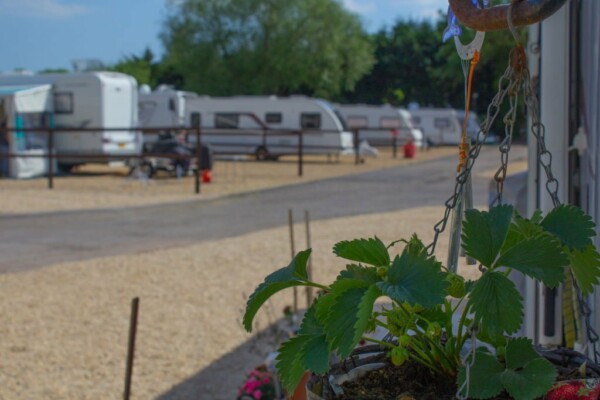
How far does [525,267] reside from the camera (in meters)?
0.87

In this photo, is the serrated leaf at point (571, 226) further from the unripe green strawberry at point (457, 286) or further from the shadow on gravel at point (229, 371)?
the shadow on gravel at point (229, 371)

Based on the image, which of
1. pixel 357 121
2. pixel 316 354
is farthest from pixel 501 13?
pixel 357 121

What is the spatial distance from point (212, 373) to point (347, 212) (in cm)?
694

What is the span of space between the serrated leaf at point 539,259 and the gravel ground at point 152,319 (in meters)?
3.05

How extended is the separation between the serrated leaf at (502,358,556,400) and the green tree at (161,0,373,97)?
3524cm

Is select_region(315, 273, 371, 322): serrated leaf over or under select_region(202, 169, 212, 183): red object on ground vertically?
over

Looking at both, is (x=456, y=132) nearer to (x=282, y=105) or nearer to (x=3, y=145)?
(x=282, y=105)

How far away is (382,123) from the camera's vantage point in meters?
30.2

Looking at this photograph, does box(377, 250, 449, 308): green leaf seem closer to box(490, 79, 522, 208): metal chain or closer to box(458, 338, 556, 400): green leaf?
box(458, 338, 556, 400): green leaf

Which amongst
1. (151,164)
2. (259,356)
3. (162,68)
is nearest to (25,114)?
(151,164)

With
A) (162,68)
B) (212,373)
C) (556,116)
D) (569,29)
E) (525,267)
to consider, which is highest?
(162,68)

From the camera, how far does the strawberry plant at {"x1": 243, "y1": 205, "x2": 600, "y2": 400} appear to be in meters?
0.85

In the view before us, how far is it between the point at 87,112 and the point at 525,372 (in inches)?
702

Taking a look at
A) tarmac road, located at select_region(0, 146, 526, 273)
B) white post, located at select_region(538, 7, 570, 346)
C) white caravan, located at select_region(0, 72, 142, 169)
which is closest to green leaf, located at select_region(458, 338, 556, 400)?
white post, located at select_region(538, 7, 570, 346)
